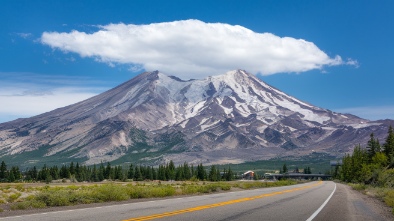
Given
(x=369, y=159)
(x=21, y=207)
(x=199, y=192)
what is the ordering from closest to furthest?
(x=21, y=207), (x=199, y=192), (x=369, y=159)

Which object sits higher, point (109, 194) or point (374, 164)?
point (374, 164)

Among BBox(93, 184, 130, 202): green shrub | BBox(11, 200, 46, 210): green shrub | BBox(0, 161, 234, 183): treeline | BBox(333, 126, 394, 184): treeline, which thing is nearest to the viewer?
BBox(11, 200, 46, 210): green shrub

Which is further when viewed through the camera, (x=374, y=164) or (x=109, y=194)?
(x=374, y=164)

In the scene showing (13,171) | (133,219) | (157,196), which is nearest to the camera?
(133,219)

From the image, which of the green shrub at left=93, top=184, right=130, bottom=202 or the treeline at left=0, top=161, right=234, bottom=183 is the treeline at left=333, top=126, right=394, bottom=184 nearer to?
the green shrub at left=93, top=184, right=130, bottom=202

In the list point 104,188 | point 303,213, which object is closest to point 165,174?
point 104,188

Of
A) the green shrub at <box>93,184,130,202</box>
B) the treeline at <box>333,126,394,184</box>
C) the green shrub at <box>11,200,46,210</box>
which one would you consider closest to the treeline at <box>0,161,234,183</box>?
the treeline at <box>333,126,394,184</box>

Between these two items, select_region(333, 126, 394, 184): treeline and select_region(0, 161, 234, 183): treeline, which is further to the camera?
select_region(0, 161, 234, 183): treeline

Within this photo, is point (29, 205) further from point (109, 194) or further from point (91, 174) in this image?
point (91, 174)

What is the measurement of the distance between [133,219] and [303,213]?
25.9ft

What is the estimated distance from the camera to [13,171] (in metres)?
127

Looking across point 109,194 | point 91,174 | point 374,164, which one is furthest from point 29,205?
point 91,174

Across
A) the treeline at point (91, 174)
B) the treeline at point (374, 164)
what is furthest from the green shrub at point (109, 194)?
the treeline at point (91, 174)

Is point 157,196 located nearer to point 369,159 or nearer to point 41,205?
point 41,205
